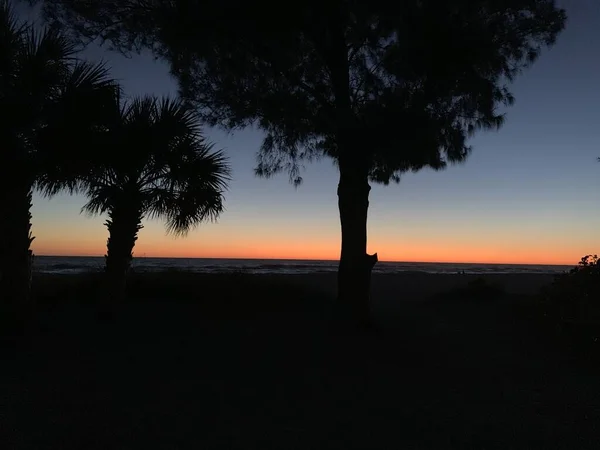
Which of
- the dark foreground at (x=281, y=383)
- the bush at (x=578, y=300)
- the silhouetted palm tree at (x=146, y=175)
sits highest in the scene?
the silhouetted palm tree at (x=146, y=175)

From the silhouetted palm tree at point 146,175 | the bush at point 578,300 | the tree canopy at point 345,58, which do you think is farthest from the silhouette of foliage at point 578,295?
the silhouetted palm tree at point 146,175

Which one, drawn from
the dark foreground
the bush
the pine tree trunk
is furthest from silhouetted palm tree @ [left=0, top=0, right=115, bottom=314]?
the bush

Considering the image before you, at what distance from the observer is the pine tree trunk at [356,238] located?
492 inches

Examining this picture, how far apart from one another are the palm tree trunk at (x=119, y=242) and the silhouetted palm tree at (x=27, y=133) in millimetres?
1790

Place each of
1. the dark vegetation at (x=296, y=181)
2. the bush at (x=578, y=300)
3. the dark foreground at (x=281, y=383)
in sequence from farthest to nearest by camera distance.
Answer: the bush at (x=578, y=300), the dark vegetation at (x=296, y=181), the dark foreground at (x=281, y=383)

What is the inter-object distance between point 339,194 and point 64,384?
738cm

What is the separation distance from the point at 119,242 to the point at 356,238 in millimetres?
5453

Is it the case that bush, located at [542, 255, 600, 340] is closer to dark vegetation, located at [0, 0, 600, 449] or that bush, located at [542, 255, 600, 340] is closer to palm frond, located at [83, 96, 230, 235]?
dark vegetation, located at [0, 0, 600, 449]

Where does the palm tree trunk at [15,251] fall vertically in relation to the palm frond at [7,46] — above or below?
below

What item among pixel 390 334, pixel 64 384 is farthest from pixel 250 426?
pixel 390 334

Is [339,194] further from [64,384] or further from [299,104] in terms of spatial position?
[64,384]

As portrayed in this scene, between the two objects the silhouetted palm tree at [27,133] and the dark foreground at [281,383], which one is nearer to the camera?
the dark foreground at [281,383]

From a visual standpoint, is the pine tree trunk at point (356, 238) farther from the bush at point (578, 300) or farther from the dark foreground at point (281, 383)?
the bush at point (578, 300)

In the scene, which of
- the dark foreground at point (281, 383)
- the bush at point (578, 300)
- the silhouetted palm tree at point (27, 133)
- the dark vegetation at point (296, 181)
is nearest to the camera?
the dark foreground at point (281, 383)
